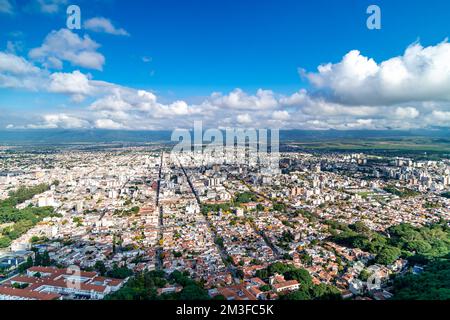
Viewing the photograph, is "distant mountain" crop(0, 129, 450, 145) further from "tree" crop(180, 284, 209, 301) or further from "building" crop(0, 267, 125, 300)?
"tree" crop(180, 284, 209, 301)

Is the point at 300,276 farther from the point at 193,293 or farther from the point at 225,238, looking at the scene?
the point at 225,238

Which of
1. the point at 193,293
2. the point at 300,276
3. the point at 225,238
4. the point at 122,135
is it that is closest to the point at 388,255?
the point at 300,276

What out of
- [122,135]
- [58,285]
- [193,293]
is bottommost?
[58,285]

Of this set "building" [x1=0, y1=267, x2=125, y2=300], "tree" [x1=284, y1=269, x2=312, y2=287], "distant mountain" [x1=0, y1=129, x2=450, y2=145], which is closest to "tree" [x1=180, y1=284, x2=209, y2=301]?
"building" [x1=0, y1=267, x2=125, y2=300]

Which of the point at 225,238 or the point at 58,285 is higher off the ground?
the point at 58,285

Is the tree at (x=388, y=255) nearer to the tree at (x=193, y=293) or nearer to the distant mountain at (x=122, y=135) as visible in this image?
the tree at (x=193, y=293)

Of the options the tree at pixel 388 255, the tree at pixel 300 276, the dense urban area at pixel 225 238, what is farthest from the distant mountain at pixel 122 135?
the tree at pixel 300 276

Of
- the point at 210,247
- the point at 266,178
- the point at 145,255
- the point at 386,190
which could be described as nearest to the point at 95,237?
the point at 145,255

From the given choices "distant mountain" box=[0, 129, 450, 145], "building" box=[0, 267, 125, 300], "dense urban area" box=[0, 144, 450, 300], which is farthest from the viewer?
"distant mountain" box=[0, 129, 450, 145]
